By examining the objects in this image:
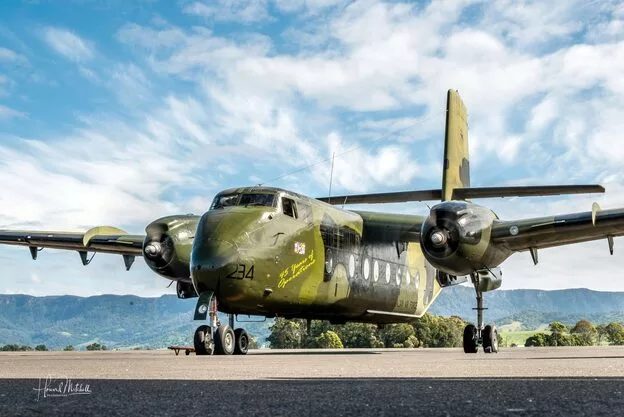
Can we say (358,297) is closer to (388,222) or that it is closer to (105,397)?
(388,222)

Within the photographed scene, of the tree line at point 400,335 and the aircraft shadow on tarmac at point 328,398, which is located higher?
the tree line at point 400,335

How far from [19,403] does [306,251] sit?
14.4 m

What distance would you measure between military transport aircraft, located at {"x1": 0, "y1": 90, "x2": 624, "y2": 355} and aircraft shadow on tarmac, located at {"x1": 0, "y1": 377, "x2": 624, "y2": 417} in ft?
32.1

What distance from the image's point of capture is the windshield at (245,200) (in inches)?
733

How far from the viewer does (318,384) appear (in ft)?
23.6

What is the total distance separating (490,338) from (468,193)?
5858 mm

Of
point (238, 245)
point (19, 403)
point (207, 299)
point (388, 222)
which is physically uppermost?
point (388, 222)

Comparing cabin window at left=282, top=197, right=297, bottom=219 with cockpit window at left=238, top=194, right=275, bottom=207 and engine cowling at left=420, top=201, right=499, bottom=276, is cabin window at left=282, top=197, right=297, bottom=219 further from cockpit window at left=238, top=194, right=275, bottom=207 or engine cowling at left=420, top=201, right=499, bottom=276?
engine cowling at left=420, top=201, right=499, bottom=276

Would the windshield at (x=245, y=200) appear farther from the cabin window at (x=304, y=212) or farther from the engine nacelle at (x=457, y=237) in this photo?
the engine nacelle at (x=457, y=237)

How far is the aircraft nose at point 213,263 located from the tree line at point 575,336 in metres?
58.0

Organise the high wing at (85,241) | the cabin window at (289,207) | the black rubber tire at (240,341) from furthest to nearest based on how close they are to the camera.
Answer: the high wing at (85,241) → the cabin window at (289,207) → the black rubber tire at (240,341)

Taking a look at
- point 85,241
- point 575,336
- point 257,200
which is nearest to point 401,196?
point 257,200

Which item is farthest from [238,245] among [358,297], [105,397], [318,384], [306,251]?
[105,397]

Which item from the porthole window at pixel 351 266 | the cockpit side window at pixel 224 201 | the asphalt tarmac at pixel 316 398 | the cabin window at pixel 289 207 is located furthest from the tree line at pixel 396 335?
the asphalt tarmac at pixel 316 398
